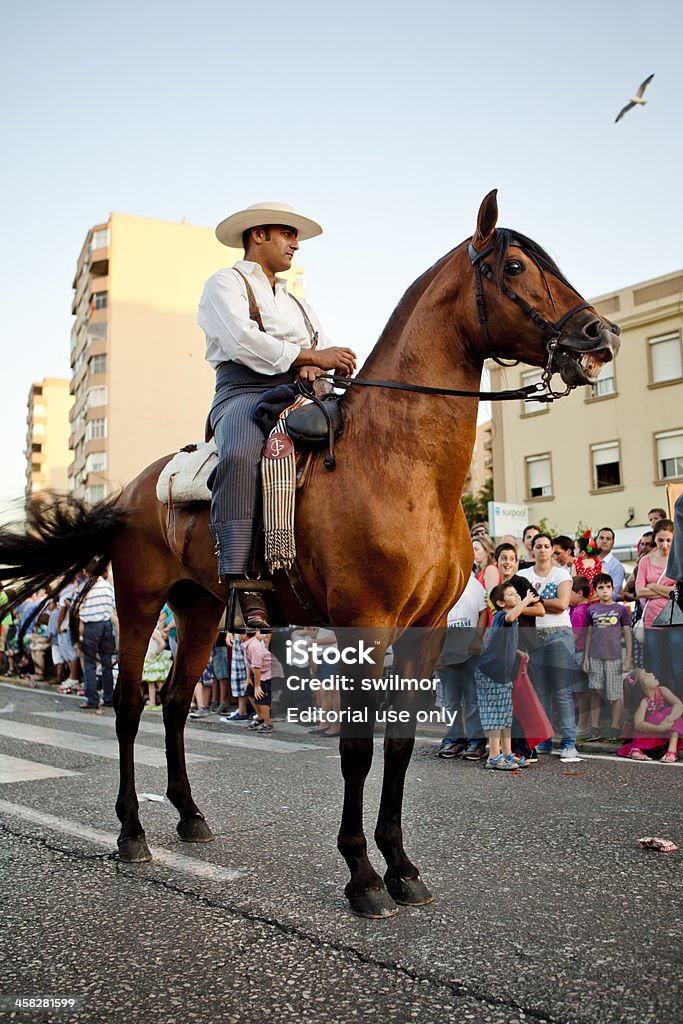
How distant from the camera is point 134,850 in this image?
4.65 meters

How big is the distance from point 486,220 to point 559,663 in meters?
5.86

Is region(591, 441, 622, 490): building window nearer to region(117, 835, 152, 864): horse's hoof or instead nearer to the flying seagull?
the flying seagull

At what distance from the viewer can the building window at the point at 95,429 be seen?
197ft

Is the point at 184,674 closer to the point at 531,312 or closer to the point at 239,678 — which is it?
the point at 531,312

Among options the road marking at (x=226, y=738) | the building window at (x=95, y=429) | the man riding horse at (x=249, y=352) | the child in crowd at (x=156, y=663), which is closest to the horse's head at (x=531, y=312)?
the man riding horse at (x=249, y=352)

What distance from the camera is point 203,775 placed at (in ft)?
23.7

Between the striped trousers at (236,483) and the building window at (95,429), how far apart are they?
5755 centimetres

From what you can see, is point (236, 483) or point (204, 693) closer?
point (236, 483)

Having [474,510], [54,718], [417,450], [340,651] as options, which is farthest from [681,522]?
[474,510]

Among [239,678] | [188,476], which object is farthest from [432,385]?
[239,678]

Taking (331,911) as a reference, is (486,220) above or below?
above

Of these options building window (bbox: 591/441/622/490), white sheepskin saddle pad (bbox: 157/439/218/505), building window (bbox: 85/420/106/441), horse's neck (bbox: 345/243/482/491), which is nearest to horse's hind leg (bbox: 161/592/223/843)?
white sheepskin saddle pad (bbox: 157/439/218/505)

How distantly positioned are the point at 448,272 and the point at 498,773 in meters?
4.82

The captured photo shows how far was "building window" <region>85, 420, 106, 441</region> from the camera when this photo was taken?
60.0m
